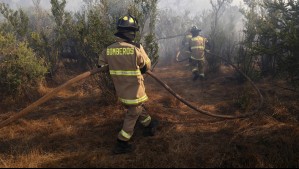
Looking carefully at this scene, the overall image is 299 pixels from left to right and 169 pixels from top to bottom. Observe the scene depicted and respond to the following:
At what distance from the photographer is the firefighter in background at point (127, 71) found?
11.7ft

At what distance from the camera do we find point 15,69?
610cm

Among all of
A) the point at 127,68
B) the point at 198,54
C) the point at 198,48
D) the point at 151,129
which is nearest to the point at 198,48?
the point at 198,48

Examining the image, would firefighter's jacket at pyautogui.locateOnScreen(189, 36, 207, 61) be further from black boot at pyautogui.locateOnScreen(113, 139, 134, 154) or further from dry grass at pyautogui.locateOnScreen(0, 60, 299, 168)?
black boot at pyautogui.locateOnScreen(113, 139, 134, 154)

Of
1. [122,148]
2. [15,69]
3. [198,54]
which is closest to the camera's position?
[122,148]

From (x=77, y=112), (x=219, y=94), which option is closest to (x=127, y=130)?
(x=77, y=112)


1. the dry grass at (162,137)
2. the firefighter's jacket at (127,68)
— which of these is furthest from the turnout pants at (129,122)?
the dry grass at (162,137)

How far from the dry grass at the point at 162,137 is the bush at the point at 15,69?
0.76m

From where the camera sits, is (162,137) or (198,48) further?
(198,48)

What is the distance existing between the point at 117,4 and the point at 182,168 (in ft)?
42.9

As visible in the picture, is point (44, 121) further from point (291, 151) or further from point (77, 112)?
point (291, 151)

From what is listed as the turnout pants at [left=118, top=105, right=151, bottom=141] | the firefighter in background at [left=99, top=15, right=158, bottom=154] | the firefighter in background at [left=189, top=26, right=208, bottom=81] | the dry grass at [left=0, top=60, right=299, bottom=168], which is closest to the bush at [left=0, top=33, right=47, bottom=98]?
the dry grass at [left=0, top=60, right=299, bottom=168]

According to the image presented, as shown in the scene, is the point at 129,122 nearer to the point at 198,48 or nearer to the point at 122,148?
the point at 122,148

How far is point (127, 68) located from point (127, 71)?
0.14ft

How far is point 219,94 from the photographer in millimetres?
6871
